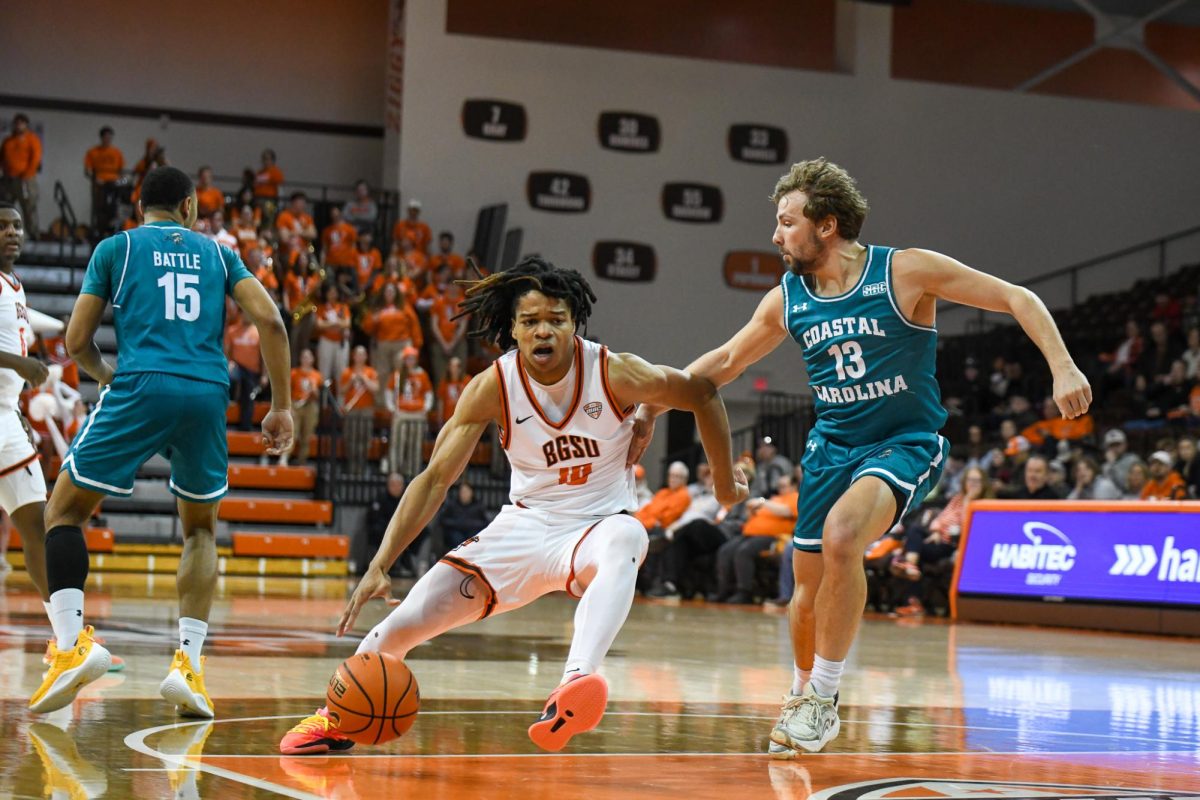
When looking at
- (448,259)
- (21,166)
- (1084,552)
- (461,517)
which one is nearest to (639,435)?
(1084,552)

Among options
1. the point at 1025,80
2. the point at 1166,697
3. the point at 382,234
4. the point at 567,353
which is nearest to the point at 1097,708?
the point at 1166,697

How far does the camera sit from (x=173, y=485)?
221 inches

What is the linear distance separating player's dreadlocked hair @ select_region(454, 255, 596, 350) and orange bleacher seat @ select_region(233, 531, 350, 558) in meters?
14.5

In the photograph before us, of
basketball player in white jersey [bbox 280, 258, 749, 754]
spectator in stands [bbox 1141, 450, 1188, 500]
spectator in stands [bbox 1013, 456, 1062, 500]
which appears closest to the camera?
basketball player in white jersey [bbox 280, 258, 749, 754]

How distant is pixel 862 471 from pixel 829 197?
0.98m

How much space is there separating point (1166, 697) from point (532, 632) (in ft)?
15.9

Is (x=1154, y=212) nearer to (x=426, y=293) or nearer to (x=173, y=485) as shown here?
(x=426, y=293)

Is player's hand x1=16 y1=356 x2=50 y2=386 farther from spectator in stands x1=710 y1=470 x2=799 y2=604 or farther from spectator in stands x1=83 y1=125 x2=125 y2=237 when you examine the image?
spectator in stands x1=83 y1=125 x2=125 y2=237

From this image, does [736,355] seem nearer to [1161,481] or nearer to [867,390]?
[867,390]

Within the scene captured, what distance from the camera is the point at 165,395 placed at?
5496 mm

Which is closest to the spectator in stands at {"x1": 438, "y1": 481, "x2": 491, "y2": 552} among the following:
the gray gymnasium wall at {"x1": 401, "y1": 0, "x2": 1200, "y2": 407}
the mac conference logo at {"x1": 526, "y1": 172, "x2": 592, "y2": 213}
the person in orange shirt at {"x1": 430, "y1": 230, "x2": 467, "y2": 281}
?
the person in orange shirt at {"x1": 430, "y1": 230, "x2": 467, "y2": 281}

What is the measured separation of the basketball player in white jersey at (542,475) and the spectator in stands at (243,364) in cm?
1602

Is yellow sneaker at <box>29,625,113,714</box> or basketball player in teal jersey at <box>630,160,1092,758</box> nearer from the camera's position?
basketball player in teal jersey at <box>630,160,1092,758</box>

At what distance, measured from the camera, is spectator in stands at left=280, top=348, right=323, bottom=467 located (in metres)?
19.9
